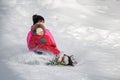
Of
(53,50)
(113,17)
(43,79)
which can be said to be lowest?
(43,79)

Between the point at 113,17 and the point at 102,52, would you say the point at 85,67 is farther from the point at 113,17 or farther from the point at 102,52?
the point at 113,17

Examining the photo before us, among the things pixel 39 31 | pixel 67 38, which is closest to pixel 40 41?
pixel 39 31

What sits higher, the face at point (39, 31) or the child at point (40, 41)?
the face at point (39, 31)

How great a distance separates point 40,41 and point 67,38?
193 centimetres

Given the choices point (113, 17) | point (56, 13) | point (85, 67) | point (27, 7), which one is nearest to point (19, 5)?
point (27, 7)

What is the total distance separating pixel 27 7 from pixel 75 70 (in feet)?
18.6

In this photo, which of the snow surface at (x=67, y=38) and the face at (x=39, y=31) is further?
the face at (x=39, y=31)

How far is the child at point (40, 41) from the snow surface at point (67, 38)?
0.69 feet

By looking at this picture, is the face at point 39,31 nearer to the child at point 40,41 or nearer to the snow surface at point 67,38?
the child at point 40,41

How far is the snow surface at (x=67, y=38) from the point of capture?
23.8 ft

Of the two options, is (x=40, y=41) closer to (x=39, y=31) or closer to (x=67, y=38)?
(x=39, y=31)

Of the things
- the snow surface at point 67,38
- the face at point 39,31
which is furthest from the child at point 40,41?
the snow surface at point 67,38

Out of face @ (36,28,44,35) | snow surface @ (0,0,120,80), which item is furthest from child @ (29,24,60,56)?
snow surface @ (0,0,120,80)

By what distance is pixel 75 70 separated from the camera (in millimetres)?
7523
